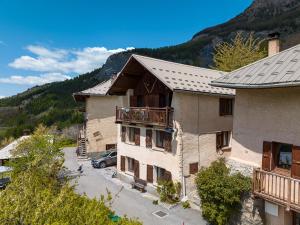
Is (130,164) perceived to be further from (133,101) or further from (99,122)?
(99,122)

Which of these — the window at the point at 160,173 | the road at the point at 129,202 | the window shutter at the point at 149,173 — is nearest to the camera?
the road at the point at 129,202

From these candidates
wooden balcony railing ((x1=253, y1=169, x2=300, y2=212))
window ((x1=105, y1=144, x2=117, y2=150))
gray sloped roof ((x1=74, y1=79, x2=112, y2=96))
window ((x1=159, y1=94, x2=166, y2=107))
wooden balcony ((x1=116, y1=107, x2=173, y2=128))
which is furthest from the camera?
window ((x1=105, y1=144, x2=117, y2=150))

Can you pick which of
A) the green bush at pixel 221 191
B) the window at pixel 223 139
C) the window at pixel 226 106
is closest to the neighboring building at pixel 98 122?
the window at pixel 226 106

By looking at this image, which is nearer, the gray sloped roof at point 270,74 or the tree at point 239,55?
the gray sloped roof at point 270,74

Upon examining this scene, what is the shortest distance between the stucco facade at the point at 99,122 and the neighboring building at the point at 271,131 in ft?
78.9

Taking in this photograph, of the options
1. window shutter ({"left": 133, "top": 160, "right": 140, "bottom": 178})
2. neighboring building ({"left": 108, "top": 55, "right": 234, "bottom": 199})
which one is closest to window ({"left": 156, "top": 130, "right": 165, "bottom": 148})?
neighboring building ({"left": 108, "top": 55, "right": 234, "bottom": 199})

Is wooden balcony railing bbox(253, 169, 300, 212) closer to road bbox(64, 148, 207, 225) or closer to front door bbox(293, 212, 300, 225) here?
front door bbox(293, 212, 300, 225)

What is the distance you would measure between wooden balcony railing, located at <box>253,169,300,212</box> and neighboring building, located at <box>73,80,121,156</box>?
1024 inches

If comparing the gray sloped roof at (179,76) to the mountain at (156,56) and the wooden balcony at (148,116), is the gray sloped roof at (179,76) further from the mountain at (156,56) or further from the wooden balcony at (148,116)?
the mountain at (156,56)

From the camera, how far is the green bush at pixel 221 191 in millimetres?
14164

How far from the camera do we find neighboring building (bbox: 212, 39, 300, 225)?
1224 centimetres

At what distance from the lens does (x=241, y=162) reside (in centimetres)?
1473

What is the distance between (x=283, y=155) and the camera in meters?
13.6

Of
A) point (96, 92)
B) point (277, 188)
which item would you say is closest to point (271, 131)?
point (277, 188)
